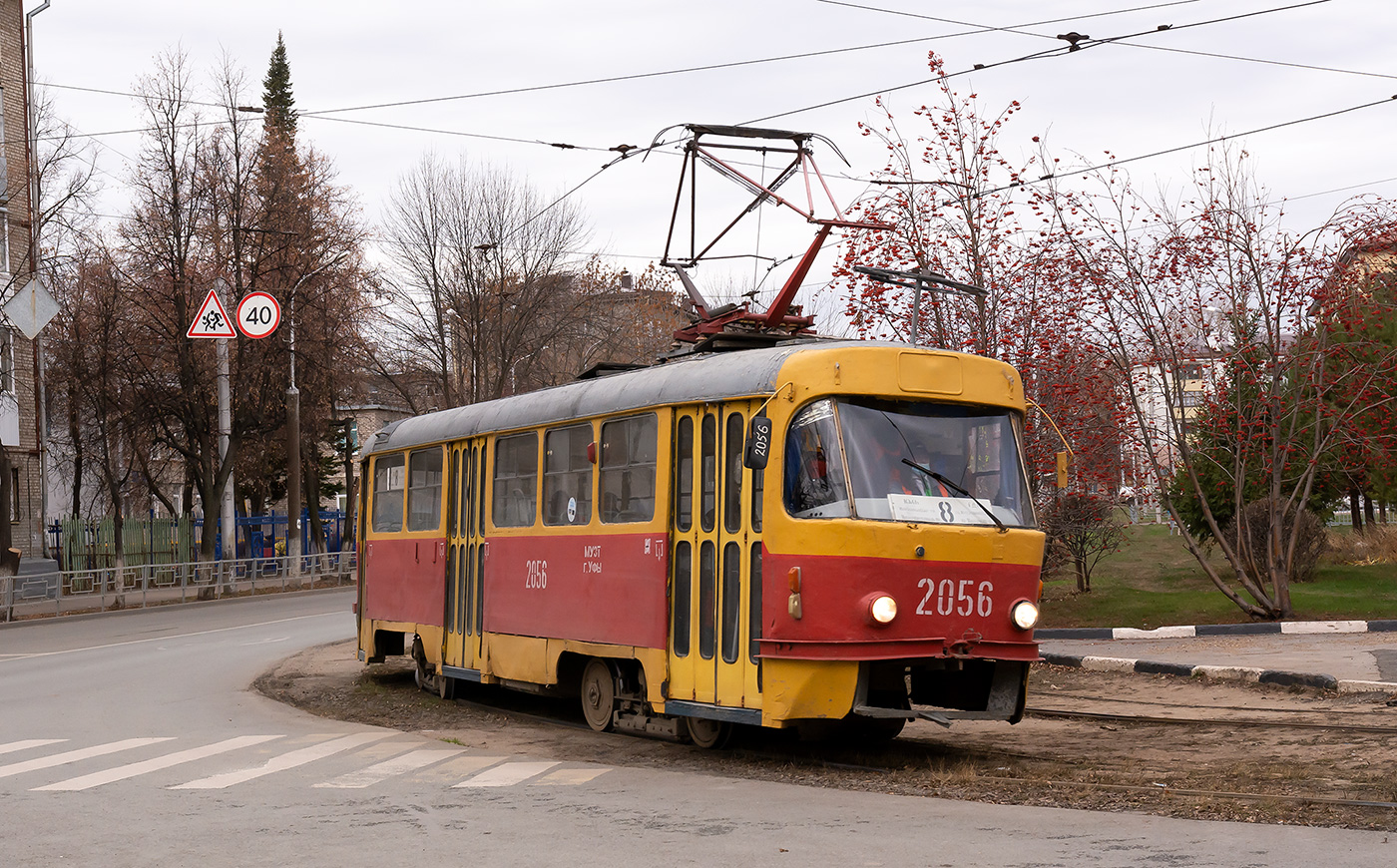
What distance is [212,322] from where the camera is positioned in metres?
34.6

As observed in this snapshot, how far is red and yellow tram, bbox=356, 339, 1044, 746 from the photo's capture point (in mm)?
10086

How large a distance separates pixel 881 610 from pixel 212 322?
91.7 ft

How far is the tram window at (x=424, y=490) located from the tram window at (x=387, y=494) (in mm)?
346

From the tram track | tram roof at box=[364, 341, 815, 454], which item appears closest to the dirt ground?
the tram track

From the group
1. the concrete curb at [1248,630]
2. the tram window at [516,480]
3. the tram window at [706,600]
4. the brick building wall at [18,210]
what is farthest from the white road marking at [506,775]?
the brick building wall at [18,210]

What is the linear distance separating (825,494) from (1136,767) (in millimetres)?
2802

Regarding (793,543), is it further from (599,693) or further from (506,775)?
(599,693)

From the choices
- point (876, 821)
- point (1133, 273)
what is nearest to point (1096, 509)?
point (1133, 273)

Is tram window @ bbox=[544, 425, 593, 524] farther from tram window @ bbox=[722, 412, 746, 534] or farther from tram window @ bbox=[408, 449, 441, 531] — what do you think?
tram window @ bbox=[408, 449, 441, 531]

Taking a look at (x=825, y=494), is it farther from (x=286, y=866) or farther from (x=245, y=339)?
(x=245, y=339)

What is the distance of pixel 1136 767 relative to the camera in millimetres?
9930

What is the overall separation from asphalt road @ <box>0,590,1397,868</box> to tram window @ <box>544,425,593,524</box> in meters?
2.30

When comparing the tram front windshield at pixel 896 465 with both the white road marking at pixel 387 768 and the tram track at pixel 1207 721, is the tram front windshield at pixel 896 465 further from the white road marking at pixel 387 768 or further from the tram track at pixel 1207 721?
the white road marking at pixel 387 768

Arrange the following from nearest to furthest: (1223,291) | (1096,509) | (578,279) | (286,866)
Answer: (286,866) → (1223,291) → (1096,509) → (578,279)
